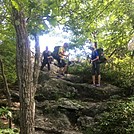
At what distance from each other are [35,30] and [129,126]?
382 cm

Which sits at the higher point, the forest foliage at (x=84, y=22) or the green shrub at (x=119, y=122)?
the forest foliage at (x=84, y=22)

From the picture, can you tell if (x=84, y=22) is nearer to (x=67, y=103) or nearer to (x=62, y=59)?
(x=67, y=103)

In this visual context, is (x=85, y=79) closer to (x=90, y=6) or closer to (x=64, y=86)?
(x=64, y=86)

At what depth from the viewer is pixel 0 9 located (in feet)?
28.9

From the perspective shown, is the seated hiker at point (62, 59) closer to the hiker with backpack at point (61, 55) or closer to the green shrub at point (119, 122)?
the hiker with backpack at point (61, 55)

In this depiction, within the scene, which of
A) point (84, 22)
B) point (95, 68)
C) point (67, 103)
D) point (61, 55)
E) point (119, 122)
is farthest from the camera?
point (61, 55)

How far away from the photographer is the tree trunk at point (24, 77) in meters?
6.38

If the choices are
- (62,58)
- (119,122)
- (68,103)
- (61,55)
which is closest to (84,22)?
(119,122)

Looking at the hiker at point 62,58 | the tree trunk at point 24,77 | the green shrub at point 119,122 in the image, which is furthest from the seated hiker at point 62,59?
the tree trunk at point 24,77

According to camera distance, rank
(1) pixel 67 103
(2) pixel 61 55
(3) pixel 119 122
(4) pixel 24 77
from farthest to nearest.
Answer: (2) pixel 61 55, (1) pixel 67 103, (3) pixel 119 122, (4) pixel 24 77

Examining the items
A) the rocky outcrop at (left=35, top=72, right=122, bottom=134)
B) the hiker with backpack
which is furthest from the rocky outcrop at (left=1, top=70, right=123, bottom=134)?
the hiker with backpack

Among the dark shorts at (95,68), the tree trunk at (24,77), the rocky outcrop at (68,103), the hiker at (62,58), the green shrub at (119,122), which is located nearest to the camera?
the tree trunk at (24,77)

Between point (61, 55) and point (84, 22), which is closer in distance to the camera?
point (84, 22)

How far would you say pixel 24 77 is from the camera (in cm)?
650
